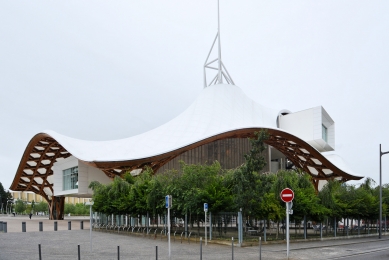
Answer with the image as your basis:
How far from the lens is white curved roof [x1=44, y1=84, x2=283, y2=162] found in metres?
45.6

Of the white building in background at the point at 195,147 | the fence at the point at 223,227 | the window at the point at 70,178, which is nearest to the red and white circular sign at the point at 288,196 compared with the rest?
the fence at the point at 223,227

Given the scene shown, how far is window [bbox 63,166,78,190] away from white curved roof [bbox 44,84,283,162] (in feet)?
11.9

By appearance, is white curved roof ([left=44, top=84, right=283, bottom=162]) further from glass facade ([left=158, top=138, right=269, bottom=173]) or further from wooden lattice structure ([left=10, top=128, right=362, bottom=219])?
glass facade ([left=158, top=138, right=269, bottom=173])

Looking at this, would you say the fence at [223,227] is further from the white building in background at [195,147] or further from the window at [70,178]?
the window at [70,178]

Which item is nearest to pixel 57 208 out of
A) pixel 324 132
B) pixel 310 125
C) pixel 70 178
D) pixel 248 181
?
pixel 70 178

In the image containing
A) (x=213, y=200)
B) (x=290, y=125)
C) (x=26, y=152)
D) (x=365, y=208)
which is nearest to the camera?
(x=213, y=200)

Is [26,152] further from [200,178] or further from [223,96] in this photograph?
[200,178]

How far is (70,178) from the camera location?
168ft

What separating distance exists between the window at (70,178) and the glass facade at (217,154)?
1158cm

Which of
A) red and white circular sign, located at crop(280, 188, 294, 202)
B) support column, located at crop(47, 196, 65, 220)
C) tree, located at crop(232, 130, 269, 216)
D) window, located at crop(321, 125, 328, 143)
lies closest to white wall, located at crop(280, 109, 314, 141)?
window, located at crop(321, 125, 328, 143)

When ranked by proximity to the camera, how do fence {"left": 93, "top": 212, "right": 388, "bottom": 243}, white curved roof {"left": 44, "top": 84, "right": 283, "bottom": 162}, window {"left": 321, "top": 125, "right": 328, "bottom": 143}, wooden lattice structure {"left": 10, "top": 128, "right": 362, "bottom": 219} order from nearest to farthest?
fence {"left": 93, "top": 212, "right": 388, "bottom": 243} → wooden lattice structure {"left": 10, "top": 128, "right": 362, "bottom": 219} → white curved roof {"left": 44, "top": 84, "right": 283, "bottom": 162} → window {"left": 321, "top": 125, "right": 328, "bottom": 143}

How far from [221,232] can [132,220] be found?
466 inches

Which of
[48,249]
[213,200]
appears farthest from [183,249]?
[48,249]

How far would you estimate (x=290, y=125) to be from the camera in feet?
208
